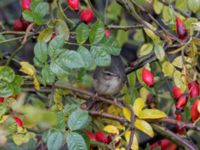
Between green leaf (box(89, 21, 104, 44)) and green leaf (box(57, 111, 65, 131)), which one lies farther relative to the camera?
green leaf (box(89, 21, 104, 44))

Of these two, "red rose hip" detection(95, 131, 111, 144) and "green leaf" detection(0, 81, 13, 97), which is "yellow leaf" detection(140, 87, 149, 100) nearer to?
"red rose hip" detection(95, 131, 111, 144)

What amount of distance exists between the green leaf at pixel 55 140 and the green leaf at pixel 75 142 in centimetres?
1

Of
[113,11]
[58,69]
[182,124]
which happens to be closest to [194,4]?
Answer: [182,124]

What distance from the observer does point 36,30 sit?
1421 millimetres

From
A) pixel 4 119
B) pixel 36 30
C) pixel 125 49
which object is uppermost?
pixel 36 30

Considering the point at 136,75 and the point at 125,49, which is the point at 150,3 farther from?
the point at 125,49

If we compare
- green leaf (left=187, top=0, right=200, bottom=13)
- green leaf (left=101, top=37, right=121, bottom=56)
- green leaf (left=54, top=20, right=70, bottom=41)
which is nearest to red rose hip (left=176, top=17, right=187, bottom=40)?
green leaf (left=187, top=0, right=200, bottom=13)

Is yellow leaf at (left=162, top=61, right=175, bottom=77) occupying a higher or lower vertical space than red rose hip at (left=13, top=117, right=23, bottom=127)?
higher

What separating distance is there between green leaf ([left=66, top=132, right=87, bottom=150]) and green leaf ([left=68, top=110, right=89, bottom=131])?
0.02m

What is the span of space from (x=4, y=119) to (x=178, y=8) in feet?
2.17

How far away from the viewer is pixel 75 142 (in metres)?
1.11

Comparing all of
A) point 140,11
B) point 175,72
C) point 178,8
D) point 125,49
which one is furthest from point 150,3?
point 125,49

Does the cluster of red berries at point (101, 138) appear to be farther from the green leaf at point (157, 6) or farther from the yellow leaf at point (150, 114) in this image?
the green leaf at point (157, 6)

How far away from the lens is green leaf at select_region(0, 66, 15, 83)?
1.20 metres
